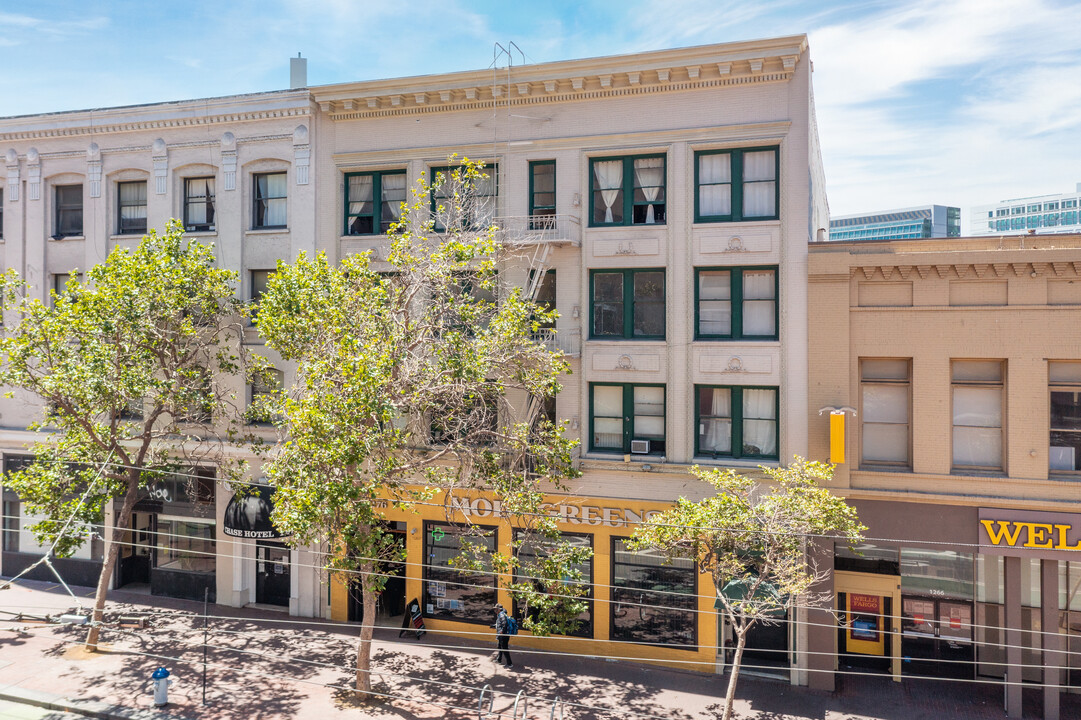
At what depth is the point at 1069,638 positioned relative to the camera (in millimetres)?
17641

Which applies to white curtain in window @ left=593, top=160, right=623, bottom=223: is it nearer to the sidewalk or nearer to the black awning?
the sidewalk

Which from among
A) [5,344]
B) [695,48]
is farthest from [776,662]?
[5,344]

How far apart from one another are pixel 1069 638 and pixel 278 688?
62.5ft

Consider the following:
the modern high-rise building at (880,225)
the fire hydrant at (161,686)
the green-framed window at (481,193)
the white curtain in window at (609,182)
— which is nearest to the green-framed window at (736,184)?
the white curtain in window at (609,182)

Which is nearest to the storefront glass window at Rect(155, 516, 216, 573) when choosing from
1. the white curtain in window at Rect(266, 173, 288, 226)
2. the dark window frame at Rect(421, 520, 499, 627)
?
the dark window frame at Rect(421, 520, 499, 627)

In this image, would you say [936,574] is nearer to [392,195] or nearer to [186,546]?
[392,195]

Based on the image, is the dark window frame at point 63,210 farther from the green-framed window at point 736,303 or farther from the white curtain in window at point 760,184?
the white curtain in window at point 760,184

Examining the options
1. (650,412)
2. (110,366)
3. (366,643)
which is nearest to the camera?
(366,643)

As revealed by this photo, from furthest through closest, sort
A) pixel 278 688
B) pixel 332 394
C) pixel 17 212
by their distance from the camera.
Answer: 1. pixel 17 212
2. pixel 278 688
3. pixel 332 394

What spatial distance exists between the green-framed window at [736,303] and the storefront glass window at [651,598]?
6.14 meters

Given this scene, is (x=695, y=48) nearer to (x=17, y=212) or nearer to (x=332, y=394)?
(x=332, y=394)

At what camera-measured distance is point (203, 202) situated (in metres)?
23.7

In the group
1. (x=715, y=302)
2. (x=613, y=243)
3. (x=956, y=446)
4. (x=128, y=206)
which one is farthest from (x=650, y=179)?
(x=128, y=206)

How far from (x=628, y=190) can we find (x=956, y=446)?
413 inches
